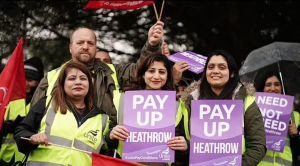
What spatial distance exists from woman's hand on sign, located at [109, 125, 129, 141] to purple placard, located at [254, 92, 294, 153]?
1736 millimetres

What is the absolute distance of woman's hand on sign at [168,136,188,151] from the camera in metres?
4.43

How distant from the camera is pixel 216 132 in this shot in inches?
178

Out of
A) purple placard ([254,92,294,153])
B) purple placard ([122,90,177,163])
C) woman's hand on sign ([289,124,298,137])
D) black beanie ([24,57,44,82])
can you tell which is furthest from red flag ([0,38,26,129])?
woman's hand on sign ([289,124,298,137])

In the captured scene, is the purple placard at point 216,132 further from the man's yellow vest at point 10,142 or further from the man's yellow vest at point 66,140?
the man's yellow vest at point 10,142

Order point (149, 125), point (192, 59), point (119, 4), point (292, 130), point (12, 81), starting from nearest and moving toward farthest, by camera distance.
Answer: point (149, 125) → point (12, 81) → point (192, 59) → point (292, 130) → point (119, 4)

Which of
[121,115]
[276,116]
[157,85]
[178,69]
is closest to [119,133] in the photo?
[121,115]

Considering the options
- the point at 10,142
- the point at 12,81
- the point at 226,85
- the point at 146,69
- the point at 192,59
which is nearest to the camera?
the point at 226,85

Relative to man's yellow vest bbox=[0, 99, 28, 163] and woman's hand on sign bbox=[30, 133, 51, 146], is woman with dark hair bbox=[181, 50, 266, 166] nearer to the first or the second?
woman's hand on sign bbox=[30, 133, 51, 146]

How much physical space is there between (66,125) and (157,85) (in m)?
0.78

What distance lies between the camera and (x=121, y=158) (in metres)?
4.70

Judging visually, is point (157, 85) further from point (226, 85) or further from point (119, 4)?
point (119, 4)

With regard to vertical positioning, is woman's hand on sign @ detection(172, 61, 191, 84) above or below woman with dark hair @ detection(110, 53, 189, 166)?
above

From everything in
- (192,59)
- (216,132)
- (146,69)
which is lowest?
(216,132)

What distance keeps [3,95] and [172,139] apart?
1.74 meters
